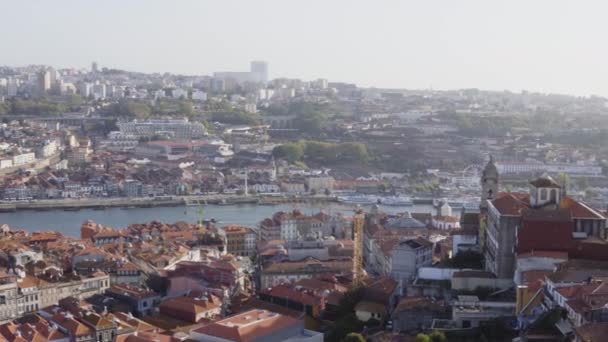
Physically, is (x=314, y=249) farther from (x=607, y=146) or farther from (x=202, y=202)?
(x=607, y=146)

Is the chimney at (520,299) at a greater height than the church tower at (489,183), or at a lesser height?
lesser

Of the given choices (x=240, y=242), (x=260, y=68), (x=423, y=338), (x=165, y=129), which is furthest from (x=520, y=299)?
(x=260, y=68)

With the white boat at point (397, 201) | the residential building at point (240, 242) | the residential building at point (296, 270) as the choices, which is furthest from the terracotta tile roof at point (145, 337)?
the white boat at point (397, 201)

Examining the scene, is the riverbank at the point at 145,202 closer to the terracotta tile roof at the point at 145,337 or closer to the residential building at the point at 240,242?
the residential building at the point at 240,242

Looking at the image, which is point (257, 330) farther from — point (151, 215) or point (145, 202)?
point (145, 202)

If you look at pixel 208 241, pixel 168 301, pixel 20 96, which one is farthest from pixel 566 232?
pixel 20 96

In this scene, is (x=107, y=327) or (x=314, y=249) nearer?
(x=107, y=327)
